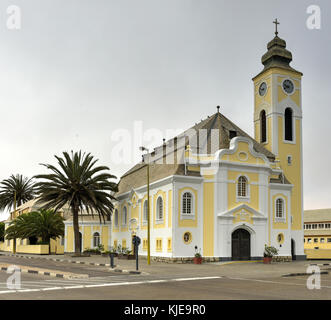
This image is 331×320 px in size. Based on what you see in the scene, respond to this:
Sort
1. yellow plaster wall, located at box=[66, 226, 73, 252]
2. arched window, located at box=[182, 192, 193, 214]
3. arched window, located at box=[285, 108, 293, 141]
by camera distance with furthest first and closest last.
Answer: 1. yellow plaster wall, located at box=[66, 226, 73, 252]
2. arched window, located at box=[285, 108, 293, 141]
3. arched window, located at box=[182, 192, 193, 214]

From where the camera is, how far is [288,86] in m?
48.1

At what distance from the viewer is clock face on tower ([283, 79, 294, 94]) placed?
47844 millimetres

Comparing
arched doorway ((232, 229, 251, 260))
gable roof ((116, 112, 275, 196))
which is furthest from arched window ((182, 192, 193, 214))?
arched doorway ((232, 229, 251, 260))

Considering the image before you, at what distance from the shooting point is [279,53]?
1895 inches

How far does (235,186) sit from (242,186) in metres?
0.90

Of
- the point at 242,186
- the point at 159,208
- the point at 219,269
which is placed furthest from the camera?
the point at 159,208

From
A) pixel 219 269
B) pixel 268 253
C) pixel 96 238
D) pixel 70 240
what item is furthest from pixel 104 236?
pixel 219 269

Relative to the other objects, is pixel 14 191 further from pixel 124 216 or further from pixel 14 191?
pixel 124 216

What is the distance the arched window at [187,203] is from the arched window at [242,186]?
4.53m

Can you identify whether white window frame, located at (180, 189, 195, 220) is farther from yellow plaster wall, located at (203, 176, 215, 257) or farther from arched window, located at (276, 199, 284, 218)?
arched window, located at (276, 199, 284, 218)

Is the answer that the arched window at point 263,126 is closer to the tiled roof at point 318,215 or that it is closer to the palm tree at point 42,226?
the palm tree at point 42,226

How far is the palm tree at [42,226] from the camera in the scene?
194ft

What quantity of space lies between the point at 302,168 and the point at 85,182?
22.8 meters
